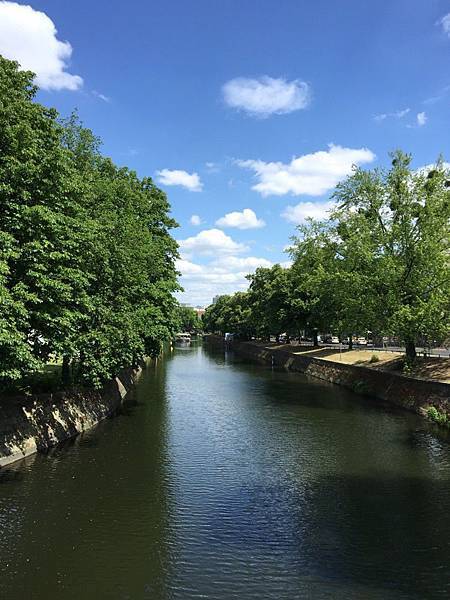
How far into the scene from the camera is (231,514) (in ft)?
55.3

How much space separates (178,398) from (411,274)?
75.2 feet

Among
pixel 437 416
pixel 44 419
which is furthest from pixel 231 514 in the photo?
pixel 437 416

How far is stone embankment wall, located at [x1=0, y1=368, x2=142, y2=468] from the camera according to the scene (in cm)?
2192

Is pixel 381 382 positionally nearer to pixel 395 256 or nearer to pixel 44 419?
pixel 395 256

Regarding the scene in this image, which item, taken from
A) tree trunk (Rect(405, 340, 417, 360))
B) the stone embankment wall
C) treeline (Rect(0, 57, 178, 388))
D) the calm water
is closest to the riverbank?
tree trunk (Rect(405, 340, 417, 360))

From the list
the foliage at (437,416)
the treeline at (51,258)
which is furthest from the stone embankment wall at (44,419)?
the foliage at (437,416)

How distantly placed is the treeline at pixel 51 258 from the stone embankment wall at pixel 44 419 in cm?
146

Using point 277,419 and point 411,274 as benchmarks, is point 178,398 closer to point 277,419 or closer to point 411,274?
point 277,419

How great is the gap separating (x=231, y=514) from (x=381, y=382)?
97.8ft

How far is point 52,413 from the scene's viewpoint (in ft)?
84.9

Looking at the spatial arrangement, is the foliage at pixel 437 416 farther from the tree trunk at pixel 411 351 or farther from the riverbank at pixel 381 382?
the tree trunk at pixel 411 351

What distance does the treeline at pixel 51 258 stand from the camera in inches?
735

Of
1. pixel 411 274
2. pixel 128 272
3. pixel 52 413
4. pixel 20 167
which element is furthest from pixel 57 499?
pixel 411 274

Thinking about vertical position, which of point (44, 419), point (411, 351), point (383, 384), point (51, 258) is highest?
point (51, 258)
